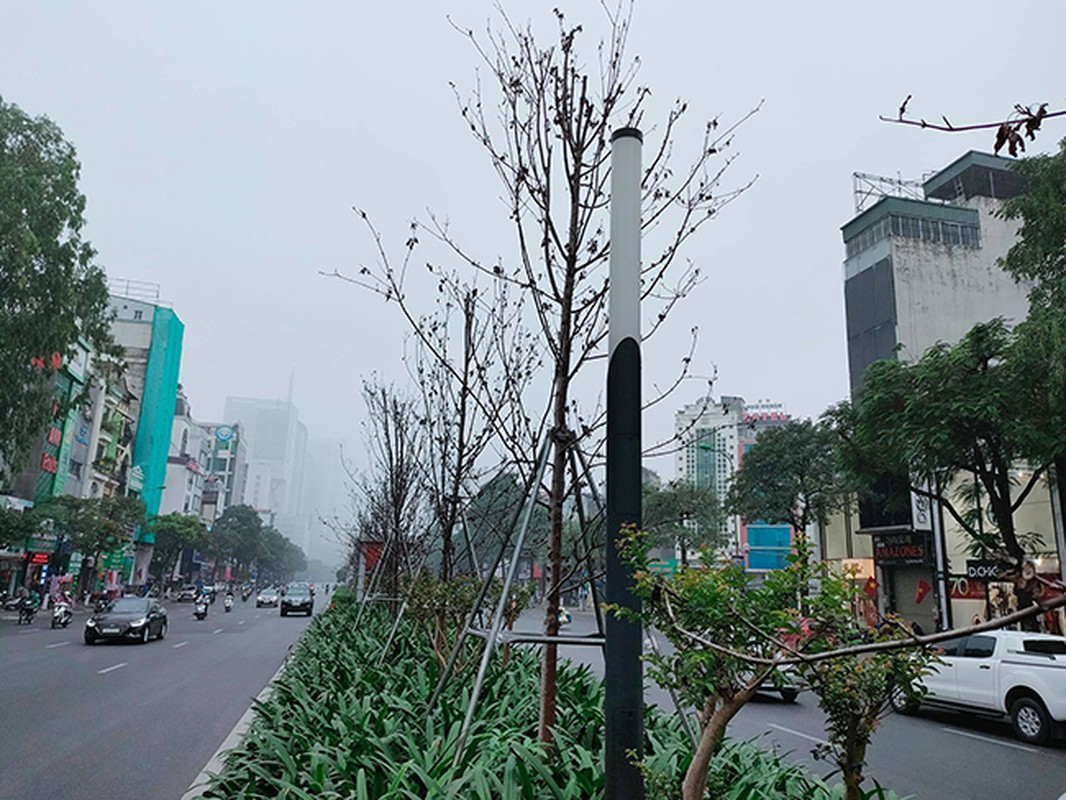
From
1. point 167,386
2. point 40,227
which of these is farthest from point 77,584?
point 40,227

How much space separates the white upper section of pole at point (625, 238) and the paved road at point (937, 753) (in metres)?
3.44

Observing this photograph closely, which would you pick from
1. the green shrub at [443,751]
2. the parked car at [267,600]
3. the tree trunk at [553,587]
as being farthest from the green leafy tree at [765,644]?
the parked car at [267,600]

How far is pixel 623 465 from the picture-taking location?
4.16 m

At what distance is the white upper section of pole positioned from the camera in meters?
4.39

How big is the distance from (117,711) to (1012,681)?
12.0 meters

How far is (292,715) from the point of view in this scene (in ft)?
20.5

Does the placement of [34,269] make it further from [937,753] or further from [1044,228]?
[1044,228]

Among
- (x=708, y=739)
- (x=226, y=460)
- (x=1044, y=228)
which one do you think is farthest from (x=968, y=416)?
(x=226, y=460)

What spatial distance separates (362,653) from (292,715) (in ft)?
13.0

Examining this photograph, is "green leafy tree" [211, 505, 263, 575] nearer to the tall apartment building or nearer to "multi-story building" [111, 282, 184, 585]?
"multi-story building" [111, 282, 184, 585]

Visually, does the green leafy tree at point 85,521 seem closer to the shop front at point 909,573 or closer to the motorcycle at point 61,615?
the motorcycle at point 61,615

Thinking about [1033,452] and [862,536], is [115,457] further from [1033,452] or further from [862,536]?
[1033,452]

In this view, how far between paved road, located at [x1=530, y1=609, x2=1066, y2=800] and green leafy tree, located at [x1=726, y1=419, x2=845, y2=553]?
711 inches

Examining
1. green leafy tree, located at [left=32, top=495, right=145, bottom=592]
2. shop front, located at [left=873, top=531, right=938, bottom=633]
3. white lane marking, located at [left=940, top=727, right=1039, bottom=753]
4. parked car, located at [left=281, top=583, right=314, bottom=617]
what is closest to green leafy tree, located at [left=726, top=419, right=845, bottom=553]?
shop front, located at [left=873, top=531, right=938, bottom=633]
